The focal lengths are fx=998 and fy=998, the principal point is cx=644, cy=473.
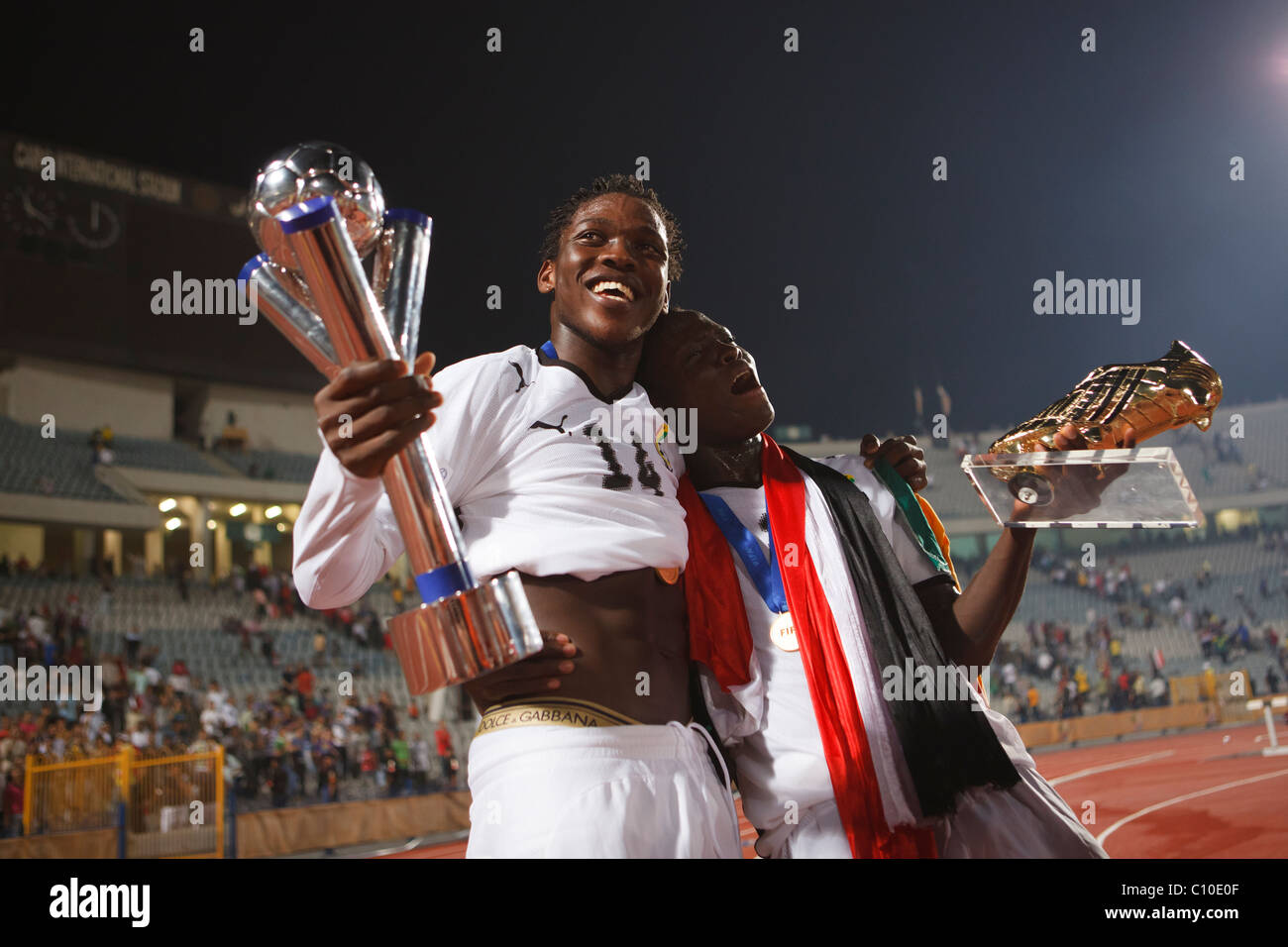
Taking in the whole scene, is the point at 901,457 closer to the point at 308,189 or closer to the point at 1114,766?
the point at 308,189

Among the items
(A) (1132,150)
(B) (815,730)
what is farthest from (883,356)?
(B) (815,730)

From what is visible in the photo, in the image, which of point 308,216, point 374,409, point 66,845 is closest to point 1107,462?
point 374,409

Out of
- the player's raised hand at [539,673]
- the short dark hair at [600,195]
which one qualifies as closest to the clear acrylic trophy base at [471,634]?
the player's raised hand at [539,673]

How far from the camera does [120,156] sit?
81.9 feet

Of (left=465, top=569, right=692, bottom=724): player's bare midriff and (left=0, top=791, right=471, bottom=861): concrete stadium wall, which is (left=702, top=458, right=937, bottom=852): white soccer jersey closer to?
(left=465, top=569, right=692, bottom=724): player's bare midriff

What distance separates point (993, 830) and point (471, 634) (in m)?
1.23

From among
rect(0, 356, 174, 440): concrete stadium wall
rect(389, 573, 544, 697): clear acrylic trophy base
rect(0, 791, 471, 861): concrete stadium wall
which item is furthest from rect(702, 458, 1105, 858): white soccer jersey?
rect(0, 356, 174, 440): concrete stadium wall

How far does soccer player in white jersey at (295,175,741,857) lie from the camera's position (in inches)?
67.1

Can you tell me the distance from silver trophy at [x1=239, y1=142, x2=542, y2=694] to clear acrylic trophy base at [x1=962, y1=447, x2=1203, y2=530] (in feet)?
3.49

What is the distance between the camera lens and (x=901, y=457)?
2482 mm

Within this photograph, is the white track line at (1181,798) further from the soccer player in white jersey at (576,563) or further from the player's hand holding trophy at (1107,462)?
the soccer player in white jersey at (576,563)

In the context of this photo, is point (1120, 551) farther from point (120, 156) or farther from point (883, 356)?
point (120, 156)

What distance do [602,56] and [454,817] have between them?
43.9 ft

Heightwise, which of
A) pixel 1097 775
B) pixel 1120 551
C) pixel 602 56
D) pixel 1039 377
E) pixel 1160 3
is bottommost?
pixel 1097 775
